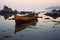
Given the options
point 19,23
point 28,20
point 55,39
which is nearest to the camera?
point 55,39

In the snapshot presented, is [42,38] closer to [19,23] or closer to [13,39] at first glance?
[13,39]

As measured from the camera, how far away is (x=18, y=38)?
346 inches

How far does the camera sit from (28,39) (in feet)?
28.1

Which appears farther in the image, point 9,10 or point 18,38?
point 9,10

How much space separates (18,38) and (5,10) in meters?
25.4

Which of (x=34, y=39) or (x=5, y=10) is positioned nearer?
(x=34, y=39)

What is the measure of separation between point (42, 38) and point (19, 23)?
5.50m

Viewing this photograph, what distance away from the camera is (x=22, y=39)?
28.0 ft

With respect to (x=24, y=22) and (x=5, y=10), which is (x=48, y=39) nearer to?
(x=24, y=22)

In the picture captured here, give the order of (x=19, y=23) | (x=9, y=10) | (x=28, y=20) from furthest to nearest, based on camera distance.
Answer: (x=9, y=10) → (x=28, y=20) → (x=19, y=23)

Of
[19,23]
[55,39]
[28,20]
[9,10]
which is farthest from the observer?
[9,10]

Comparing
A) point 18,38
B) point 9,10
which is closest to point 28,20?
point 18,38

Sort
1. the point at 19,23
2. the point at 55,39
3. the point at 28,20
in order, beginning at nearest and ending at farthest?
the point at 55,39
the point at 19,23
the point at 28,20

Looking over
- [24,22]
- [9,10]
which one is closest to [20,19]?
[24,22]
